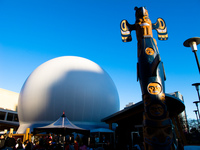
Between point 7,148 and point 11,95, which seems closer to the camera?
point 7,148

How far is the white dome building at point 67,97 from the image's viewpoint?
19.3 meters

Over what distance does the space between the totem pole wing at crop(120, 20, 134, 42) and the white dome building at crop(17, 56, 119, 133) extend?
1062cm

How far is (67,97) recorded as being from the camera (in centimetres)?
1939

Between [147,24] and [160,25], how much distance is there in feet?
5.81

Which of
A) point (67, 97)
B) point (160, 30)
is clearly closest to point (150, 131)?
point (160, 30)

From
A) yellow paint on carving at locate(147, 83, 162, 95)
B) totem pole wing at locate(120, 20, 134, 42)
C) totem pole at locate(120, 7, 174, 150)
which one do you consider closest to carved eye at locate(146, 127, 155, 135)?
totem pole at locate(120, 7, 174, 150)

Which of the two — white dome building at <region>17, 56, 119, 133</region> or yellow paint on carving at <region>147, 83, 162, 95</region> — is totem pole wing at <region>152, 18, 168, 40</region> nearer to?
yellow paint on carving at <region>147, 83, 162, 95</region>

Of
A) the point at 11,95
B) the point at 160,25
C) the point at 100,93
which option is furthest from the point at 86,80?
the point at 11,95

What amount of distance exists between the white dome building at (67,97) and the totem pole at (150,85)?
10.9 metres

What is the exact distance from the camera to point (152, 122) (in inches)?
301

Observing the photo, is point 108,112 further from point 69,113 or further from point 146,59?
point 146,59

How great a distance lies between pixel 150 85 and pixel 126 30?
427cm

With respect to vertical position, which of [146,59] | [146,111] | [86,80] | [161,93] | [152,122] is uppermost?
[86,80]

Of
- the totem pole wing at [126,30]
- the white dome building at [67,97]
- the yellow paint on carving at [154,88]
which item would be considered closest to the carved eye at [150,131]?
the yellow paint on carving at [154,88]
